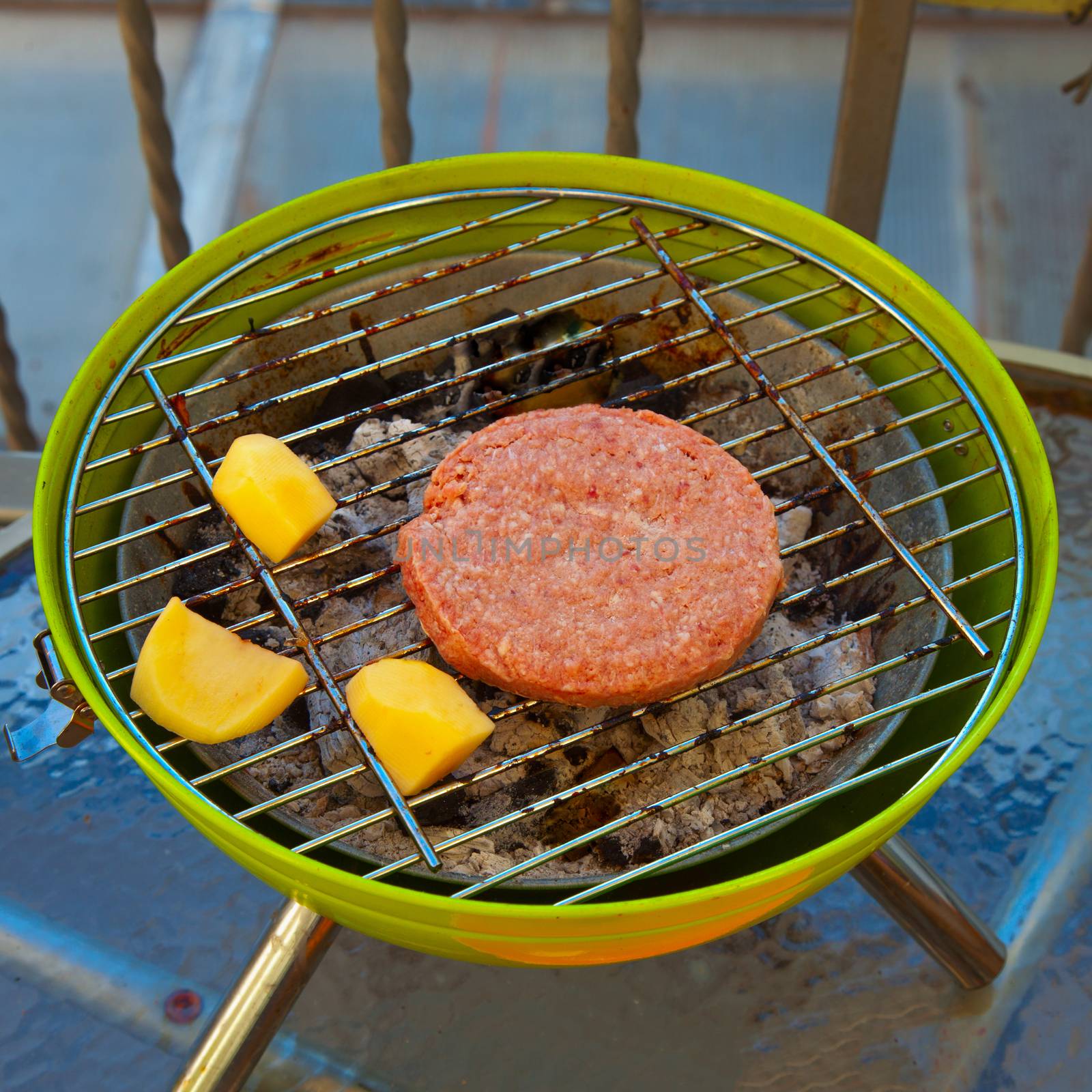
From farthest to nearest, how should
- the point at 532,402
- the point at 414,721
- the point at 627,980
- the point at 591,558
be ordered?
the point at 532,402 < the point at 627,980 < the point at 591,558 < the point at 414,721

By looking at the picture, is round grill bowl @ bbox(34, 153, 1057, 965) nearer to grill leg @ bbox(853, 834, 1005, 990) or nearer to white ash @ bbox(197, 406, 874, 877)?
white ash @ bbox(197, 406, 874, 877)

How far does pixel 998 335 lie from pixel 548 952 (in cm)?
308

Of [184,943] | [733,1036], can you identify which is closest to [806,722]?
[733,1036]

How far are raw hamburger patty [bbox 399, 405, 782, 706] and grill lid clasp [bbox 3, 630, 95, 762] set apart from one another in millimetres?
424

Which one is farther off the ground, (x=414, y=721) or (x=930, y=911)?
(x=414, y=721)

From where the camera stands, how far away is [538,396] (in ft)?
6.14

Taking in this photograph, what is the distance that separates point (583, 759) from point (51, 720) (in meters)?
0.70

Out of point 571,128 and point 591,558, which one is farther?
point 571,128

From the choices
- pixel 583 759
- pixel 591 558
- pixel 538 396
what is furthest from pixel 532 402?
pixel 583 759

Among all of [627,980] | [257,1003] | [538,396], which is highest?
[538,396]

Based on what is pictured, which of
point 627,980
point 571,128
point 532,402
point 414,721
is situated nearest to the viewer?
point 414,721

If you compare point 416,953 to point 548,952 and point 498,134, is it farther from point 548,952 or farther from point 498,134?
point 498,134

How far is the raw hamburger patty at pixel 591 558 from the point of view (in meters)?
1.42

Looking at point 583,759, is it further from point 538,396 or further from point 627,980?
point 538,396
